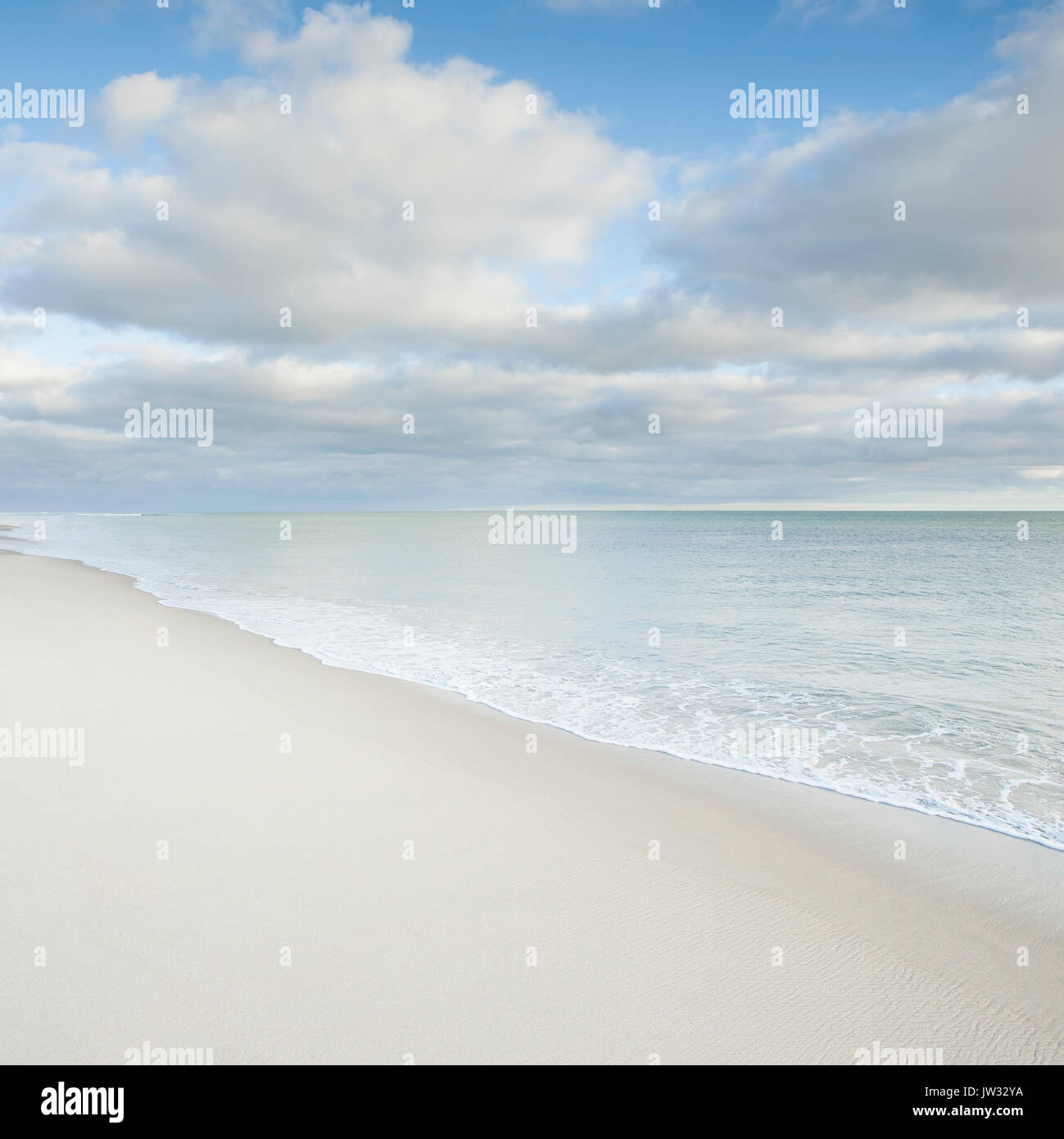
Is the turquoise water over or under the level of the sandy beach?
over

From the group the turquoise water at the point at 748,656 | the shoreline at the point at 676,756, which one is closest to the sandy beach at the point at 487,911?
the shoreline at the point at 676,756

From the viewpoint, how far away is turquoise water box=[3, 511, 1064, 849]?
7.98 meters

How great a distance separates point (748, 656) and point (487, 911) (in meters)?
10.7

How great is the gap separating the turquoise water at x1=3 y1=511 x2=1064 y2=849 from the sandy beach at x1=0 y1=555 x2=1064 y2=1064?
1.31 m

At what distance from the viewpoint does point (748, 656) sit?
13.9 m

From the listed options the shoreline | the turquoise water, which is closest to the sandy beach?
the shoreline

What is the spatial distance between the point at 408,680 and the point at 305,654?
3.03 m

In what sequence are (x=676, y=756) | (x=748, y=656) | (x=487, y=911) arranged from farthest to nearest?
(x=748, y=656)
(x=676, y=756)
(x=487, y=911)

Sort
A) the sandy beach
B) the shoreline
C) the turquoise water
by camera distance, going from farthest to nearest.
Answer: the turquoise water, the shoreline, the sandy beach

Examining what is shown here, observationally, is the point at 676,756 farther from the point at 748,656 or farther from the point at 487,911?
the point at 748,656

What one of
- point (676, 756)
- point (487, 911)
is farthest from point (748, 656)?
point (487, 911)

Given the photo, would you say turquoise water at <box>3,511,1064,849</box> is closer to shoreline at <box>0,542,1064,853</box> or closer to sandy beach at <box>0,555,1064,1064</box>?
shoreline at <box>0,542,1064,853</box>

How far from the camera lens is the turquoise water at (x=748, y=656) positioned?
7980mm

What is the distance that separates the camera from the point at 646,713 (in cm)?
972
